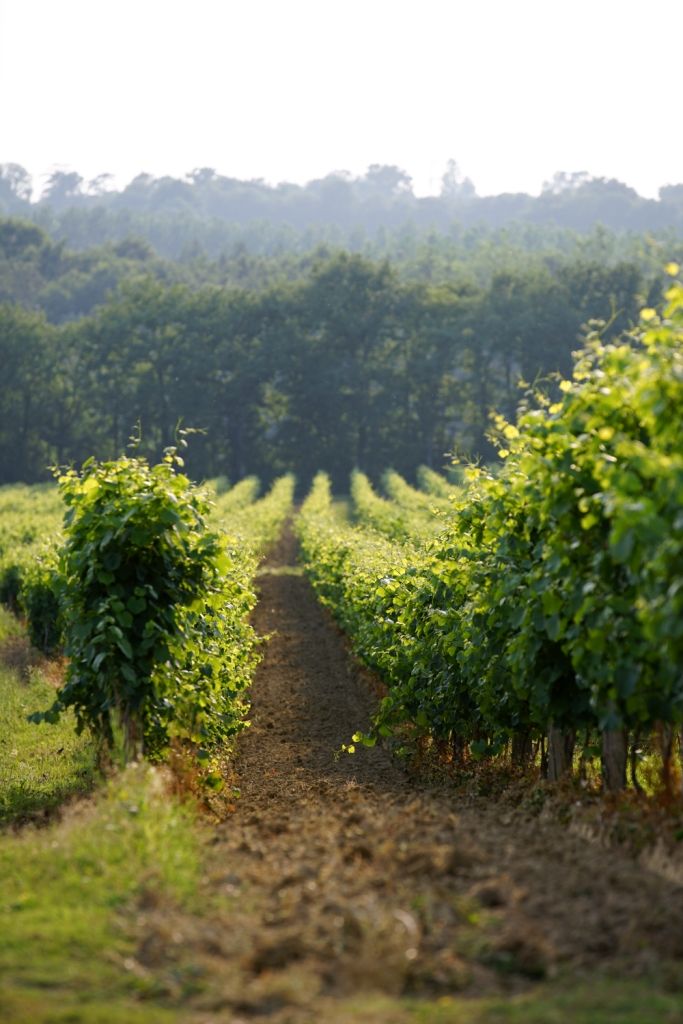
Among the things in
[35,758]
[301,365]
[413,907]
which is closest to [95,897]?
[413,907]

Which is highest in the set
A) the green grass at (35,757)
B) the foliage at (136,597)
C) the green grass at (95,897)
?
the foliage at (136,597)

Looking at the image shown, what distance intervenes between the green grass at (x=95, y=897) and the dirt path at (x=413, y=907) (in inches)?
10.5

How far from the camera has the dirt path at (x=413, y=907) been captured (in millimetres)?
4297

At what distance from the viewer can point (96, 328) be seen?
7069cm

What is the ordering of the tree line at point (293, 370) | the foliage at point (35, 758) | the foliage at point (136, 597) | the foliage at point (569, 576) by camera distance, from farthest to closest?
the tree line at point (293, 370)
the foliage at point (35, 758)
the foliage at point (136, 597)
the foliage at point (569, 576)

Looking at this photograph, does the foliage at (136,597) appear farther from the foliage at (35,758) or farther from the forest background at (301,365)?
the forest background at (301,365)

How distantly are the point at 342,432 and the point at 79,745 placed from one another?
5929 centimetres

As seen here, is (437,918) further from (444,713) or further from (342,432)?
(342,432)

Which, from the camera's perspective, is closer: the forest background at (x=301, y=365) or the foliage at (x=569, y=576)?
the foliage at (x=569, y=576)

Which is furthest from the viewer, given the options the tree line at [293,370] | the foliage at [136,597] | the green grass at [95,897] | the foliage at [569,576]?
the tree line at [293,370]

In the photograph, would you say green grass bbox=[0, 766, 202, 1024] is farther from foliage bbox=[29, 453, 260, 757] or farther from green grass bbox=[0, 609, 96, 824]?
green grass bbox=[0, 609, 96, 824]

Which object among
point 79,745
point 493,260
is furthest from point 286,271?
point 79,745

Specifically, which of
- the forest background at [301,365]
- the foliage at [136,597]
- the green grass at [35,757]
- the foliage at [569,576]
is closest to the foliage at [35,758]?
the green grass at [35,757]

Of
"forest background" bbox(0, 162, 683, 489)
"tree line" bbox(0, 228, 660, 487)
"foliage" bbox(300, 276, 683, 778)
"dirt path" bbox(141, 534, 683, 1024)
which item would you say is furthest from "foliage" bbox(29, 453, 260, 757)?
"tree line" bbox(0, 228, 660, 487)
